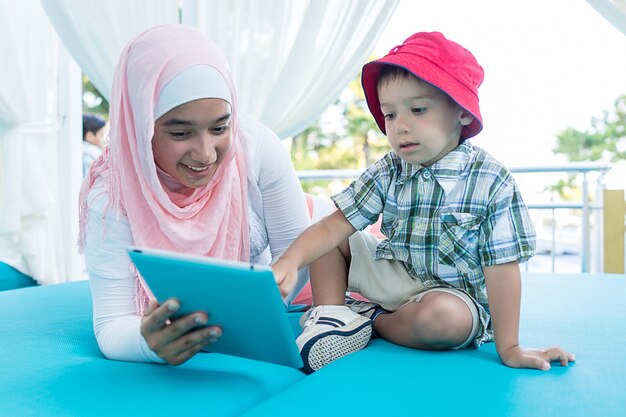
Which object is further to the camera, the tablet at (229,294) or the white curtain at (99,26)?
the white curtain at (99,26)

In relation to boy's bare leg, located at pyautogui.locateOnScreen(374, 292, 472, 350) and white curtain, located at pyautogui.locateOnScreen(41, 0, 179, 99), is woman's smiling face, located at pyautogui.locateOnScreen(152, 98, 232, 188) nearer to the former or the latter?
boy's bare leg, located at pyautogui.locateOnScreen(374, 292, 472, 350)

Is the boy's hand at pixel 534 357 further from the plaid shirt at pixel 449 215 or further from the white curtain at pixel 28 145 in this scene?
the white curtain at pixel 28 145

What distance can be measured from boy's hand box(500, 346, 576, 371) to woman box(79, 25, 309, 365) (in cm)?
46

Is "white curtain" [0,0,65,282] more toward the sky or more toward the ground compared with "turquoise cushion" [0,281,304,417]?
more toward the sky

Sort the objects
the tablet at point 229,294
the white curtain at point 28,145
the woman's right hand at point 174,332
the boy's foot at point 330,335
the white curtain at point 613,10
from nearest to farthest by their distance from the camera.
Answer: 1. the tablet at point 229,294
2. the woman's right hand at point 174,332
3. the boy's foot at point 330,335
4. the white curtain at point 613,10
5. the white curtain at point 28,145

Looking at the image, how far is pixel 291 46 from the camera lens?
3430mm

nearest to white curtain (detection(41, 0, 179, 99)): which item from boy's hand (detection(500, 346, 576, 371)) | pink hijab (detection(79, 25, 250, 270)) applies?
pink hijab (detection(79, 25, 250, 270))

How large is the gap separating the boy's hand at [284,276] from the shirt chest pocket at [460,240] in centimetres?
33

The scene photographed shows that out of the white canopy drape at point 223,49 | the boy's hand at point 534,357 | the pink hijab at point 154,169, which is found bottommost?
the boy's hand at point 534,357

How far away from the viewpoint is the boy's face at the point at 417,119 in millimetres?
1444

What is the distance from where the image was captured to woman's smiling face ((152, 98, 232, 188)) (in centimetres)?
137

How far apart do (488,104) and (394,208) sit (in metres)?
10.2

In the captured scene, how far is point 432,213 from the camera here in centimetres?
150

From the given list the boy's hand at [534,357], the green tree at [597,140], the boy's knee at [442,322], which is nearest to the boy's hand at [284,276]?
the boy's knee at [442,322]
